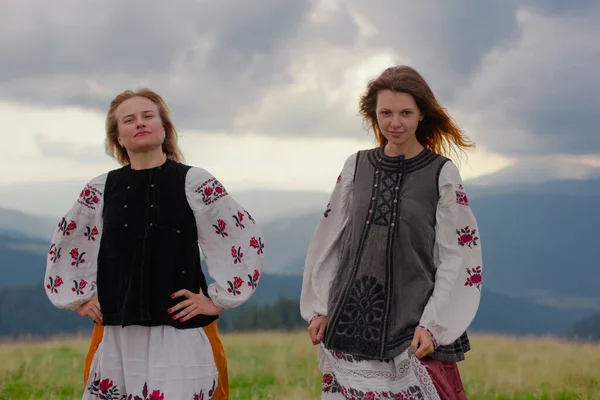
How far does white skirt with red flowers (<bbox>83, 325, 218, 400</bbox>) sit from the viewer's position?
3770 millimetres

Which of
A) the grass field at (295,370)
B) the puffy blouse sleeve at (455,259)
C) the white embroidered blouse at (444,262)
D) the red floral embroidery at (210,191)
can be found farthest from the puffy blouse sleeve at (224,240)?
the grass field at (295,370)

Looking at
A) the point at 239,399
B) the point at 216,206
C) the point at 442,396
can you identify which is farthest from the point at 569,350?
the point at 216,206

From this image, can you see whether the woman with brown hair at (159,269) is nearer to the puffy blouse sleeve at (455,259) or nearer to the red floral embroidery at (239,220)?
the red floral embroidery at (239,220)

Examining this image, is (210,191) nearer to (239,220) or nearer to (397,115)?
(239,220)

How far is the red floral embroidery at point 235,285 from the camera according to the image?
390cm

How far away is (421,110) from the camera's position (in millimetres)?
3811

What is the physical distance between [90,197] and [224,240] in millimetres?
727

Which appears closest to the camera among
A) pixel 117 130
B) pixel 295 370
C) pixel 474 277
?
pixel 474 277

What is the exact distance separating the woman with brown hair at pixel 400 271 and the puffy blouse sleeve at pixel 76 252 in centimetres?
113

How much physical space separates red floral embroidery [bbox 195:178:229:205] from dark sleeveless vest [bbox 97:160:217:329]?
85 mm

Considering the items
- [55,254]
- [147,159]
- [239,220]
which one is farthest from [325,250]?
[55,254]

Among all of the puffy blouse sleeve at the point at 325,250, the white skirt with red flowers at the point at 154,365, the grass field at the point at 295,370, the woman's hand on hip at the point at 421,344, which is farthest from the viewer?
the grass field at the point at 295,370

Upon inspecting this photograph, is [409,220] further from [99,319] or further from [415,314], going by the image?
[99,319]

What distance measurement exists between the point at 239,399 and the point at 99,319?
2482 mm
